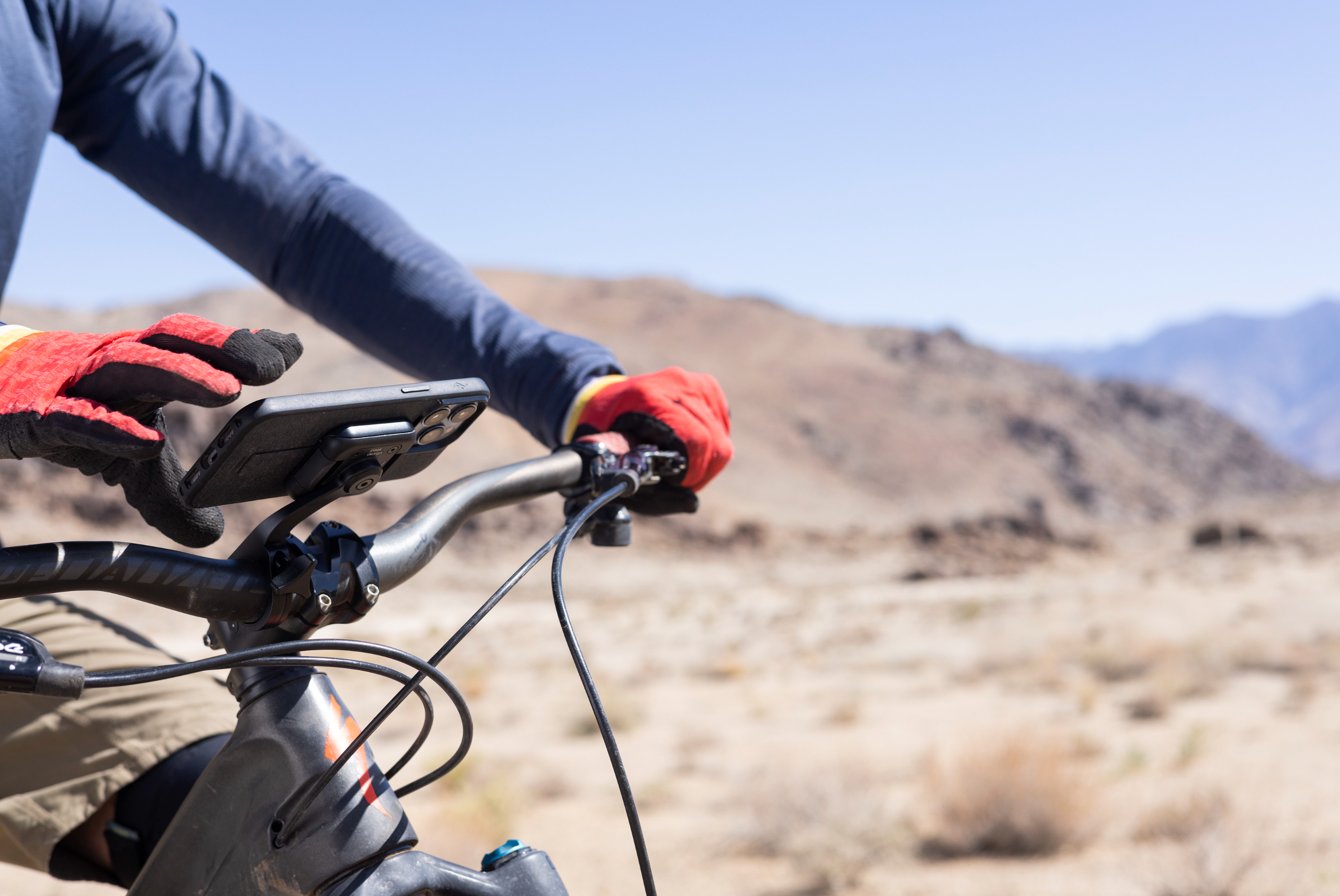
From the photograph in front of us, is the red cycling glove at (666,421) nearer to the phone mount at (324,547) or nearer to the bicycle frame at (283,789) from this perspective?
the bicycle frame at (283,789)

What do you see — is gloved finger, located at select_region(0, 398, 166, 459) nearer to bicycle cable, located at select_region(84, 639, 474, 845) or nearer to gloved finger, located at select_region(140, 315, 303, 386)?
gloved finger, located at select_region(140, 315, 303, 386)

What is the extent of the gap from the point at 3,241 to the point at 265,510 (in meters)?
23.6

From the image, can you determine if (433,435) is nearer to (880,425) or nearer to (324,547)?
(324,547)

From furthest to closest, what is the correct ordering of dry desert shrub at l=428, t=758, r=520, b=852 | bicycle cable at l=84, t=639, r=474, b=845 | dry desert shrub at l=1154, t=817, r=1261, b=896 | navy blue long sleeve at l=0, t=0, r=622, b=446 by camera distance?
dry desert shrub at l=428, t=758, r=520, b=852, dry desert shrub at l=1154, t=817, r=1261, b=896, navy blue long sleeve at l=0, t=0, r=622, b=446, bicycle cable at l=84, t=639, r=474, b=845

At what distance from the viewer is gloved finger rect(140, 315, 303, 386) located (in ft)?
2.70

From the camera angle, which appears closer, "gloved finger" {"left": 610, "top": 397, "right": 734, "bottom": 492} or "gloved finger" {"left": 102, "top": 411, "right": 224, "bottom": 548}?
"gloved finger" {"left": 102, "top": 411, "right": 224, "bottom": 548}

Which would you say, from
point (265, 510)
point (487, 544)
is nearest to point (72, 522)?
point (265, 510)

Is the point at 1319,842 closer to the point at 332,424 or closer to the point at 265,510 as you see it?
the point at 332,424

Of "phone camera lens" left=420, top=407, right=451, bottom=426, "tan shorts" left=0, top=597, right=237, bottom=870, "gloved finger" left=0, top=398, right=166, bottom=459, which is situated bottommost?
"tan shorts" left=0, top=597, right=237, bottom=870

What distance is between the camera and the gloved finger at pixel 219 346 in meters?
0.82

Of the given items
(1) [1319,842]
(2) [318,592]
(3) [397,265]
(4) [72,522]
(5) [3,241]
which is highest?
(3) [397,265]

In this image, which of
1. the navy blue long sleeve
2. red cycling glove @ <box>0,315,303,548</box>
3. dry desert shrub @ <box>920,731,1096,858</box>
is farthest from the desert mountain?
red cycling glove @ <box>0,315,303,548</box>

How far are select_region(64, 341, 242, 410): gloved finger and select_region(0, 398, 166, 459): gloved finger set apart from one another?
0.02m

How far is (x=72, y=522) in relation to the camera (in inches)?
1008
